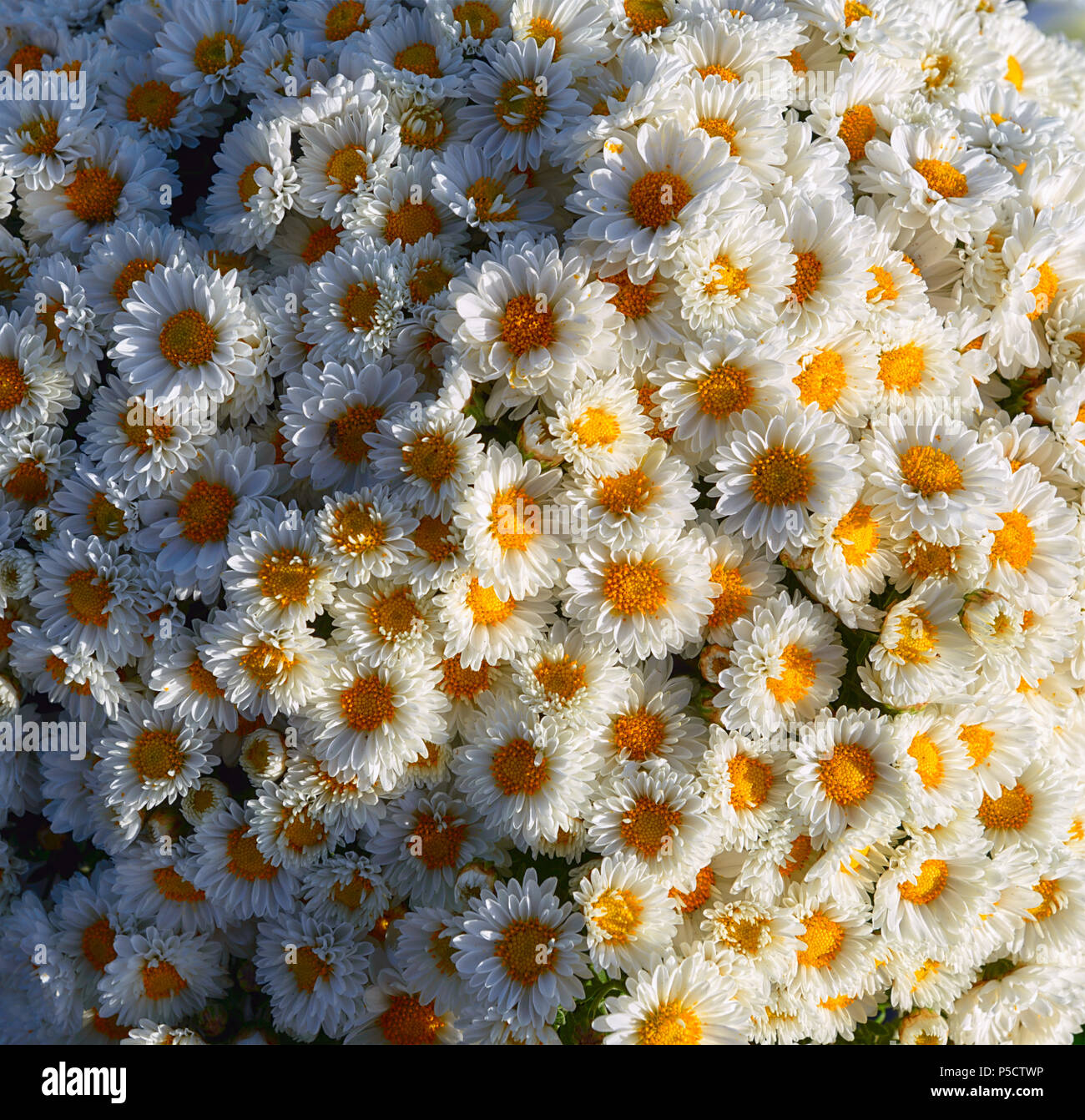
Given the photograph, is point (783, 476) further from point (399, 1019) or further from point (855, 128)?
point (399, 1019)

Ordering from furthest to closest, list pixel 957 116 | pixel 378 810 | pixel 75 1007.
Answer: pixel 957 116
pixel 75 1007
pixel 378 810

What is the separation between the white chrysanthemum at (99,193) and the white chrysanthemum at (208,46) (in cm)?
21

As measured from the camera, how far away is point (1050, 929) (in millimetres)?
2238

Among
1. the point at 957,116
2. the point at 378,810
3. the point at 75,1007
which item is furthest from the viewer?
the point at 957,116

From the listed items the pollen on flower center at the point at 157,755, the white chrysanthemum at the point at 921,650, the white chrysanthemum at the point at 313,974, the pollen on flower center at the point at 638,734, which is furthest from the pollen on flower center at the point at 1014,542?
the pollen on flower center at the point at 157,755

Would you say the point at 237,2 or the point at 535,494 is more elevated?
the point at 237,2

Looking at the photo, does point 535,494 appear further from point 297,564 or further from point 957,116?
point 957,116

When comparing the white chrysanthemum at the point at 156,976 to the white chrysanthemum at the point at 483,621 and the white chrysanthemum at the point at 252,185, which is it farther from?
the white chrysanthemum at the point at 252,185

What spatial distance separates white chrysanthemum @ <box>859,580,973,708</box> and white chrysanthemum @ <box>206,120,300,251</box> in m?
1.64

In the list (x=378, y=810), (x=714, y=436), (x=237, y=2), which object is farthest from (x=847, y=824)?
(x=237, y=2)

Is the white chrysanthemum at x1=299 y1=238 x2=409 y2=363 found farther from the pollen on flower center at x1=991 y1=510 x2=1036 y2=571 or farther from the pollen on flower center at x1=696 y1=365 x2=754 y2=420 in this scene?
the pollen on flower center at x1=991 y1=510 x2=1036 y2=571

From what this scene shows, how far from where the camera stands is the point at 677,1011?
6.04 feet

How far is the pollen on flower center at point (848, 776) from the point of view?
6.43 feet
